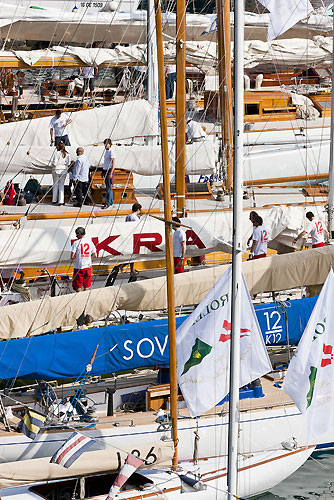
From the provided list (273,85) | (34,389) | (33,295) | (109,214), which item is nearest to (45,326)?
(34,389)

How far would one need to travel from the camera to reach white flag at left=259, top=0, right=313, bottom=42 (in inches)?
619

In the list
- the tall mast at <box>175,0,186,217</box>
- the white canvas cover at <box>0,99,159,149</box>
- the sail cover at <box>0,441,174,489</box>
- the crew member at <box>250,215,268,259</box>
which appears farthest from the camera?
the white canvas cover at <box>0,99,159,149</box>

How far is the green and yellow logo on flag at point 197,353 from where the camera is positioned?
44.8 ft

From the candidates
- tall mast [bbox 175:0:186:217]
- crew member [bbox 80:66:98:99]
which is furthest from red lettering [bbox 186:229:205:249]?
crew member [bbox 80:66:98:99]

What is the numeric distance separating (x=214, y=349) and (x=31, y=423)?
8.97ft

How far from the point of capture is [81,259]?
57.0 feet

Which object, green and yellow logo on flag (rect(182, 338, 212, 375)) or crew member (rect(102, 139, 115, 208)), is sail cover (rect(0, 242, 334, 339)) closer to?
green and yellow logo on flag (rect(182, 338, 212, 375))

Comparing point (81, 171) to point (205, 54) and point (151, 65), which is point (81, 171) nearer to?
point (151, 65)

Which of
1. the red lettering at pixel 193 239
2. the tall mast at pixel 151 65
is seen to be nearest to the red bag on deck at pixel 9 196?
the tall mast at pixel 151 65

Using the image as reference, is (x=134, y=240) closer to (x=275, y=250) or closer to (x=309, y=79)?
(x=275, y=250)

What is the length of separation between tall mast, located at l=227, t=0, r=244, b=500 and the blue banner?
2.93 meters

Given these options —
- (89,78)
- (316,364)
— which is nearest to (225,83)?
(316,364)

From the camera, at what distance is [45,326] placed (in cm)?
1534

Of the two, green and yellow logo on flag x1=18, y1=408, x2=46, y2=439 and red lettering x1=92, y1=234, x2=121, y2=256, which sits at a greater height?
red lettering x1=92, y1=234, x2=121, y2=256
